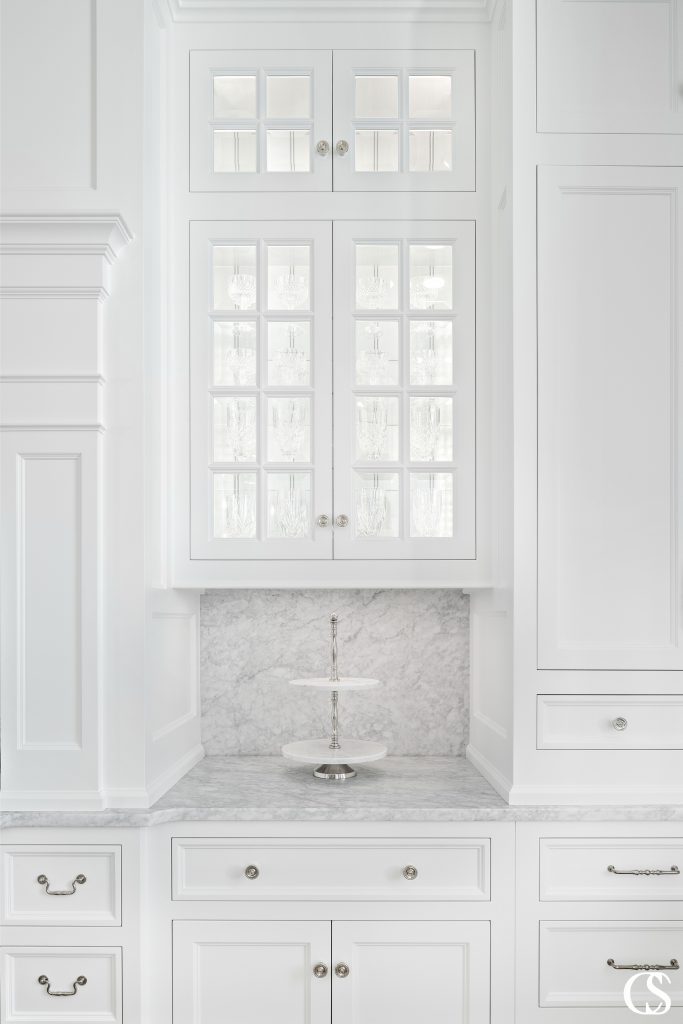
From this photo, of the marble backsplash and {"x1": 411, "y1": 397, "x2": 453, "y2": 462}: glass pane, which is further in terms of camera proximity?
the marble backsplash

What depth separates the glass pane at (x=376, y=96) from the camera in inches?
92.0

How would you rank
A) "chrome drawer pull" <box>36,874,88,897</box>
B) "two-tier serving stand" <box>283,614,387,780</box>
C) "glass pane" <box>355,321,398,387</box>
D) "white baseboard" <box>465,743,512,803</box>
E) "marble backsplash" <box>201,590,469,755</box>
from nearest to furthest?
"chrome drawer pull" <box>36,874,88,897</box>
"white baseboard" <box>465,743,512,803</box>
"two-tier serving stand" <box>283,614,387,780</box>
"glass pane" <box>355,321,398,387</box>
"marble backsplash" <box>201,590,469,755</box>

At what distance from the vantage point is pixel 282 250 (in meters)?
2.31

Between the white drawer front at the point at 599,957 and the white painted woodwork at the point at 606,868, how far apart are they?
0.22 feet

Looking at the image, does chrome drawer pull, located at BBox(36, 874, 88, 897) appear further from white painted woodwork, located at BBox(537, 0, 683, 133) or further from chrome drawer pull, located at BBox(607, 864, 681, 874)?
white painted woodwork, located at BBox(537, 0, 683, 133)

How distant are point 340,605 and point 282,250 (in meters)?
1.02

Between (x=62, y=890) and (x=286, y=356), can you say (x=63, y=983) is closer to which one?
(x=62, y=890)

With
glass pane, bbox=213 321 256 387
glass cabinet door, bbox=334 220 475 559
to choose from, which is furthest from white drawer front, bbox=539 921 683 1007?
glass pane, bbox=213 321 256 387

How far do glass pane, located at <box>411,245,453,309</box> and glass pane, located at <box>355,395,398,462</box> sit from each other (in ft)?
0.90

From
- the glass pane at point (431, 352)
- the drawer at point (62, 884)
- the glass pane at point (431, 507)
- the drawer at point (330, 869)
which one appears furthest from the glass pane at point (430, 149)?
the drawer at point (62, 884)

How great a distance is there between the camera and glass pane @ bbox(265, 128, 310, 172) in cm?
233

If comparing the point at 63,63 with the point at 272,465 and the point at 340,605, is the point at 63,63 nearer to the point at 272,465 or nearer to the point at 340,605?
the point at 272,465

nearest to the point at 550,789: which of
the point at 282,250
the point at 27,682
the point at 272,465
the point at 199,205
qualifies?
the point at 272,465

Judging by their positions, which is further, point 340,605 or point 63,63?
point 340,605
